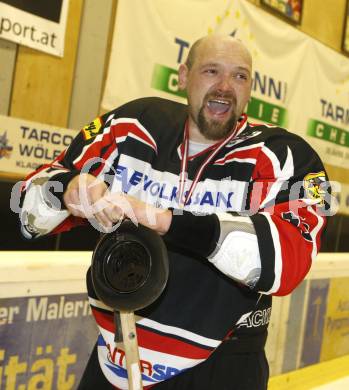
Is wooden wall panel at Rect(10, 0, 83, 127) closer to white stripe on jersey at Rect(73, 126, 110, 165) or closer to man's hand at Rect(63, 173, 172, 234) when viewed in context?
white stripe on jersey at Rect(73, 126, 110, 165)

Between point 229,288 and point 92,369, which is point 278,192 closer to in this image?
point 229,288

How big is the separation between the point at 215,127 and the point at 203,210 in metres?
0.24

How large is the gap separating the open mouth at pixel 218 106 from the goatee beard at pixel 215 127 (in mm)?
26

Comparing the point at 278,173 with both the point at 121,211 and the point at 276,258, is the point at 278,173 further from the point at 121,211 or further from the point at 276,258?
the point at 121,211

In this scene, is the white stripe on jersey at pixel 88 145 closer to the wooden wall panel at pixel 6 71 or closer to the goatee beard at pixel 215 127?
the goatee beard at pixel 215 127

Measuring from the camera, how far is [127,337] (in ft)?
3.86

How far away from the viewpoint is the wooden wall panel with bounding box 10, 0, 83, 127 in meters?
3.87

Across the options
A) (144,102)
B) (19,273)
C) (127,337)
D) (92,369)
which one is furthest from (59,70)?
(127,337)

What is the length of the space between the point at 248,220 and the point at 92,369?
680 millimetres

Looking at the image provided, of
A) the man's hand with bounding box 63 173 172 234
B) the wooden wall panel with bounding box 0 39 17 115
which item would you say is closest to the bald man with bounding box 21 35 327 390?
the man's hand with bounding box 63 173 172 234

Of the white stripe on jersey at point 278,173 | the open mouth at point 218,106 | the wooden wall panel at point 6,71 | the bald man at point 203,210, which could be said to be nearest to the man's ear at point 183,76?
the bald man at point 203,210

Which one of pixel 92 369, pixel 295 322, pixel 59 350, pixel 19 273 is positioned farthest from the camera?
pixel 295 322

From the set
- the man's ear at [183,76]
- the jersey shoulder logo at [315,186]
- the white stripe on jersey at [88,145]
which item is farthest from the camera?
the man's ear at [183,76]

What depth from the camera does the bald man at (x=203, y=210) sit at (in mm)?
1162
